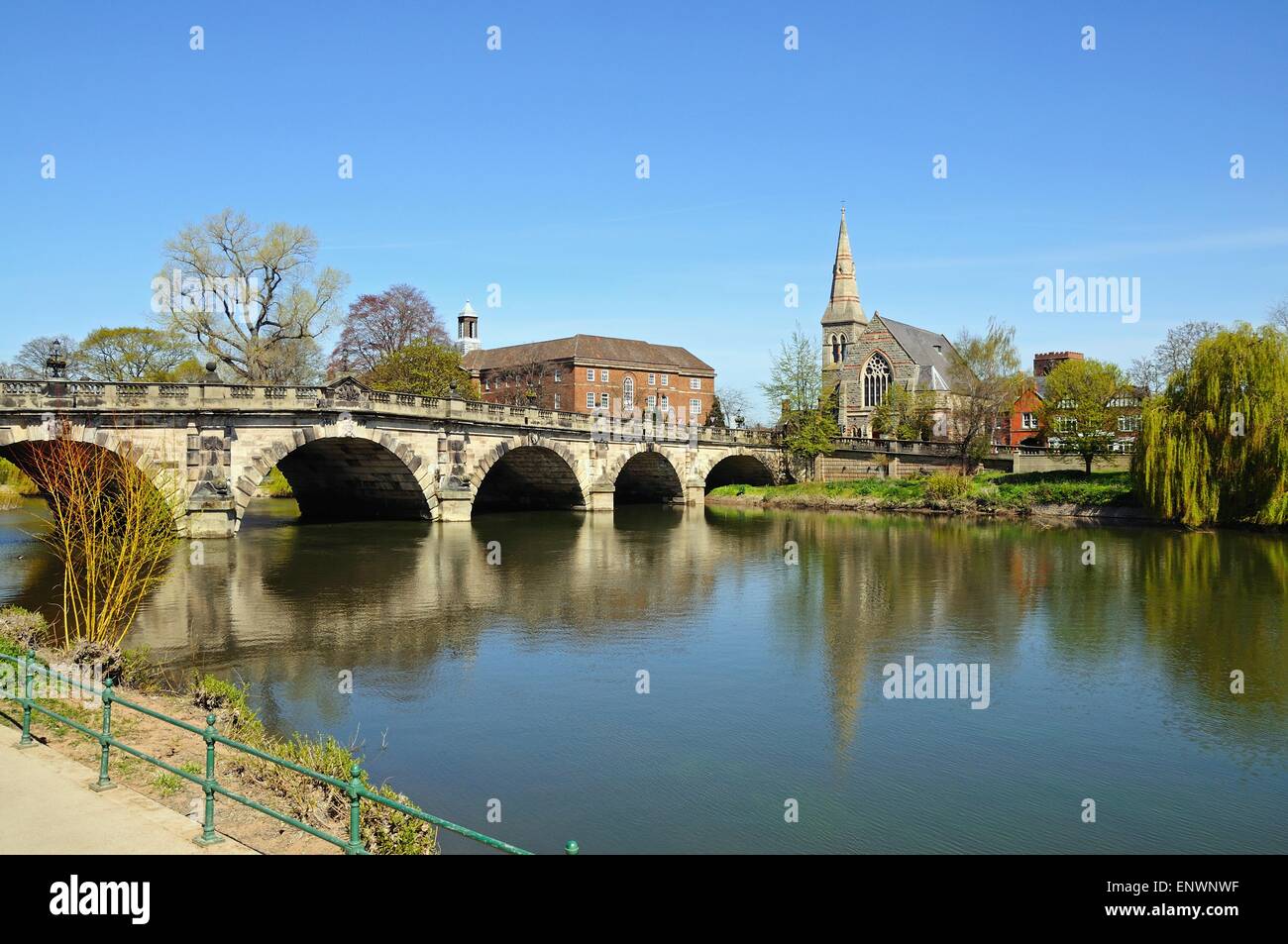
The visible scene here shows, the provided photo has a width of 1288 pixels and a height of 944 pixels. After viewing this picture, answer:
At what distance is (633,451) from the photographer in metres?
58.5

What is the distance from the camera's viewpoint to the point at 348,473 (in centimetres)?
4719

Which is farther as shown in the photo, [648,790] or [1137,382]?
[1137,382]

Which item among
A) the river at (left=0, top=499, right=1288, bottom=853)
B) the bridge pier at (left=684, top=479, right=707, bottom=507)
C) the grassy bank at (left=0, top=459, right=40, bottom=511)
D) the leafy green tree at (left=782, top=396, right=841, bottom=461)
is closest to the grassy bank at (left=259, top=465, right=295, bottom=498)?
the grassy bank at (left=0, top=459, right=40, bottom=511)

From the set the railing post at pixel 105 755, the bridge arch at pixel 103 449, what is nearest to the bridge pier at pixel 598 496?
the bridge arch at pixel 103 449

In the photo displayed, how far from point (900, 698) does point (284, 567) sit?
836 inches

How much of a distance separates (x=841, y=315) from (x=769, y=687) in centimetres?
7929

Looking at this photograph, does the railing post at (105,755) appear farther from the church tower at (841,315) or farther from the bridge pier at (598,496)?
the church tower at (841,315)

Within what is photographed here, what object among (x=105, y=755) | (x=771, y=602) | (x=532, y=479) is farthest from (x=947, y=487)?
Result: (x=105, y=755)

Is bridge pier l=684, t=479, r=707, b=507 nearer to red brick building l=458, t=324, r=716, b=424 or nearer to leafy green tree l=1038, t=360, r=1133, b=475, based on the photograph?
leafy green tree l=1038, t=360, r=1133, b=475

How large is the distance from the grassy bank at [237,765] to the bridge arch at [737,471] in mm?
53039

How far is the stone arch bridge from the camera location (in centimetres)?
3272

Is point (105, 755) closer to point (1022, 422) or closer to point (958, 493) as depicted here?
point (958, 493)
